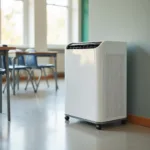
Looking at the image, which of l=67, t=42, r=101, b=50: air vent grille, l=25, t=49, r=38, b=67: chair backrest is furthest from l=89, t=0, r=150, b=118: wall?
l=25, t=49, r=38, b=67: chair backrest

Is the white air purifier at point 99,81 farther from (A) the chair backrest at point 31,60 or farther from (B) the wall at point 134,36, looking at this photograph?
(A) the chair backrest at point 31,60

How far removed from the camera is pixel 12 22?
7527 mm

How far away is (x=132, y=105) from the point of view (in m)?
2.87

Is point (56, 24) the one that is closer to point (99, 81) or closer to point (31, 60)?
point (31, 60)

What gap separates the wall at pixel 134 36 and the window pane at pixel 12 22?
4.71 metres

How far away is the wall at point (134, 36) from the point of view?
2.71 m

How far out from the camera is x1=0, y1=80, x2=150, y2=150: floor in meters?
2.11

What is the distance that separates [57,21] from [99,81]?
6.17m

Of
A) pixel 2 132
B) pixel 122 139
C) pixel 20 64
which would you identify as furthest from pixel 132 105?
pixel 20 64

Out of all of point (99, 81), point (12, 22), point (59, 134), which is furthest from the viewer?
point (12, 22)

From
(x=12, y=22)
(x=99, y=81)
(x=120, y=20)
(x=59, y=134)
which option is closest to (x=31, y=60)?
(x=12, y=22)

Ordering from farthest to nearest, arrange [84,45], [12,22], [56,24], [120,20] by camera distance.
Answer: [56,24] < [12,22] < [120,20] < [84,45]

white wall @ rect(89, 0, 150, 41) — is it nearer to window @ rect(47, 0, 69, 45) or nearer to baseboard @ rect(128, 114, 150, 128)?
baseboard @ rect(128, 114, 150, 128)

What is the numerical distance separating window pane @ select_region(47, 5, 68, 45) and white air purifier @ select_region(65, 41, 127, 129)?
5526mm
